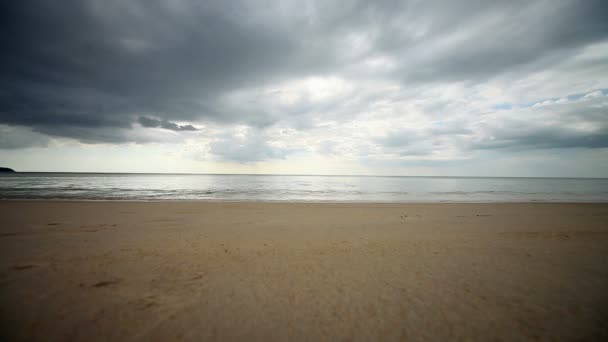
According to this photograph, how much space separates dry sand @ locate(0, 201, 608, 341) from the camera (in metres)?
3.85

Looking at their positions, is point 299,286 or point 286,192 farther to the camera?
point 286,192

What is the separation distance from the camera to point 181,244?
329 inches

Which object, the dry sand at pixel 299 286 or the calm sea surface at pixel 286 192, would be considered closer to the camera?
the dry sand at pixel 299 286

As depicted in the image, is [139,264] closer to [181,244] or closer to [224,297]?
[181,244]

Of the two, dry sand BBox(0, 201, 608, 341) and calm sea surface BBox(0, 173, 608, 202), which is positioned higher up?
calm sea surface BBox(0, 173, 608, 202)

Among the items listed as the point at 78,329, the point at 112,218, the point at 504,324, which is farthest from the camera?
the point at 112,218

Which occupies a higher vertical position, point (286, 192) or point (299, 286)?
point (286, 192)

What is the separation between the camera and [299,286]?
526cm

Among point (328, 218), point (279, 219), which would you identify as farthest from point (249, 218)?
point (328, 218)

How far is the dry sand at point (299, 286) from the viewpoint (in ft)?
12.6

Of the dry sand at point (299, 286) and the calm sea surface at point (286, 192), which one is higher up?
the calm sea surface at point (286, 192)

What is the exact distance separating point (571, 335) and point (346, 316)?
3.69 meters

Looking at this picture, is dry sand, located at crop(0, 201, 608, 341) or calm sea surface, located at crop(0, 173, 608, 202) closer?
dry sand, located at crop(0, 201, 608, 341)

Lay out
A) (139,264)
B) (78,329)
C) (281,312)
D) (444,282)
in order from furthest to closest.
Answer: (139,264) < (444,282) < (281,312) < (78,329)
